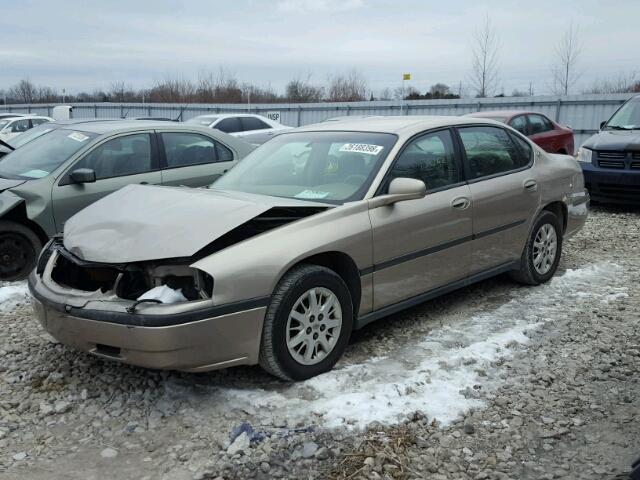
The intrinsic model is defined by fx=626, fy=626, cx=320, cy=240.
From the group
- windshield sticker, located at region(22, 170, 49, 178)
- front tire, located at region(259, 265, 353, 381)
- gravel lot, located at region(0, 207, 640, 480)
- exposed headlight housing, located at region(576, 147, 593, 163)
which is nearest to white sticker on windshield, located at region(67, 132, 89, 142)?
windshield sticker, located at region(22, 170, 49, 178)

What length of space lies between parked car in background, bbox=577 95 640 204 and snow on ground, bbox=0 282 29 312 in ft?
27.0

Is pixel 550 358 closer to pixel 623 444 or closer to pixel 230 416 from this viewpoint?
pixel 623 444

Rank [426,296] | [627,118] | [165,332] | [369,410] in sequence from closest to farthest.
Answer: [165,332] < [369,410] < [426,296] < [627,118]

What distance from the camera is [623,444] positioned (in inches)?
127

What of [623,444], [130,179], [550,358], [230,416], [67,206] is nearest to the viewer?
[623,444]

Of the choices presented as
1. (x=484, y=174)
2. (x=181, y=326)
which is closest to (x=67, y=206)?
(x=181, y=326)

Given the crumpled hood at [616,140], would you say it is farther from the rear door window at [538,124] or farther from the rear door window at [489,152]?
the rear door window at [489,152]

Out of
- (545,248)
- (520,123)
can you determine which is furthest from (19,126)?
(545,248)

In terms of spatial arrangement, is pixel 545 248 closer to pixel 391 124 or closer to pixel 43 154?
pixel 391 124

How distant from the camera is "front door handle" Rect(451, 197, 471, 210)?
474cm

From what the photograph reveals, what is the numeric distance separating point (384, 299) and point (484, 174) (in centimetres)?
159

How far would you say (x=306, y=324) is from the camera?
378 centimetres

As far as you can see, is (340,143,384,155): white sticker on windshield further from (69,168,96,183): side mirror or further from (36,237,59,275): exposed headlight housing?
(69,168,96,183): side mirror

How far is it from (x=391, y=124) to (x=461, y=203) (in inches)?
32.1
